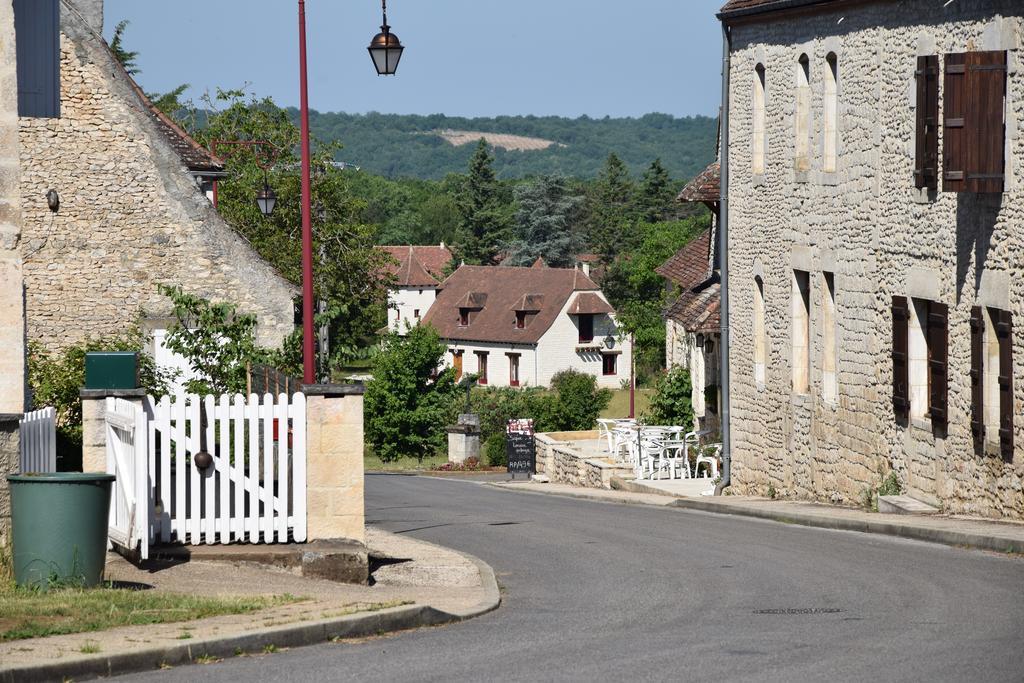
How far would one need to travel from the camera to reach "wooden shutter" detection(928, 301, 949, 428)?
1783cm

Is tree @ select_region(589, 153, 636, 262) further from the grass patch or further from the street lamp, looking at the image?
the grass patch

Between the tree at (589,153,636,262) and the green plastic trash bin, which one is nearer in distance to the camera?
the green plastic trash bin

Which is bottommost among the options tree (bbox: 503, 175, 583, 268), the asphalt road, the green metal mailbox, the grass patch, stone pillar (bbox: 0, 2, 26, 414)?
the asphalt road

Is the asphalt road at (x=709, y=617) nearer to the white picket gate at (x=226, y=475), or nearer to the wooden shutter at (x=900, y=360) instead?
the white picket gate at (x=226, y=475)

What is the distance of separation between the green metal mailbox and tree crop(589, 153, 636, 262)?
117 m

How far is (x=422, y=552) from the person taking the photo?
15.0 metres

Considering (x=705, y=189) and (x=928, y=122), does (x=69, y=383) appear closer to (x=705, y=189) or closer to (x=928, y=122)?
(x=928, y=122)

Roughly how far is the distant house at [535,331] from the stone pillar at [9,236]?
2971 inches

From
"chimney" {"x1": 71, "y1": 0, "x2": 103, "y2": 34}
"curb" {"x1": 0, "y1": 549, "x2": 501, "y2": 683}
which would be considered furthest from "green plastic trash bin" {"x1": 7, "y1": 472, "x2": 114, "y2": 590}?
"chimney" {"x1": 71, "y1": 0, "x2": 103, "y2": 34}

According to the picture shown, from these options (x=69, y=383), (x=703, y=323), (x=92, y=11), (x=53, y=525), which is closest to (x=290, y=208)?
(x=92, y=11)

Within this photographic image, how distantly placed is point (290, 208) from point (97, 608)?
38689mm

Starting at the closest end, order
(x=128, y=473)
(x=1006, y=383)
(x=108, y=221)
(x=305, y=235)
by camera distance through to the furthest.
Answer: (x=128, y=473) < (x=1006, y=383) < (x=305, y=235) < (x=108, y=221)

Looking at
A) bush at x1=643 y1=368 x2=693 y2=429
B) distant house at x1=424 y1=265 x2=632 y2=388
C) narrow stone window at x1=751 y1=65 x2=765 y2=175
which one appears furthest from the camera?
distant house at x1=424 y1=265 x2=632 y2=388

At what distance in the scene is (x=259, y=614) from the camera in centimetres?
1021
